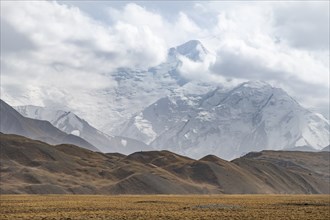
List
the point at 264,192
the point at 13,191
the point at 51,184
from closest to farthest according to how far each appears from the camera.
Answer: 1. the point at 13,191
2. the point at 51,184
3. the point at 264,192

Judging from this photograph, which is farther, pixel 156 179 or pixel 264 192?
pixel 264 192

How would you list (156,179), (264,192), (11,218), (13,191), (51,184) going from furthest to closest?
(264,192)
(156,179)
(51,184)
(13,191)
(11,218)

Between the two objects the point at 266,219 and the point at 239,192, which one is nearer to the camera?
the point at 266,219

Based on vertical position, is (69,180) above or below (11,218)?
above

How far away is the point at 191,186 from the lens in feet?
621

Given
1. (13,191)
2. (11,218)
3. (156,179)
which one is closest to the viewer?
(11,218)

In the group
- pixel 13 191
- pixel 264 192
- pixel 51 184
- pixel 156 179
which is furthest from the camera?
pixel 264 192

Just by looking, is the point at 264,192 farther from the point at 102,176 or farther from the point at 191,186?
the point at 102,176

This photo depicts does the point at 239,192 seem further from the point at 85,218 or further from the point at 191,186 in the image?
the point at 85,218

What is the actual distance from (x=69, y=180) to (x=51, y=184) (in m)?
16.8

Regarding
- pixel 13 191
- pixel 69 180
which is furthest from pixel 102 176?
pixel 13 191

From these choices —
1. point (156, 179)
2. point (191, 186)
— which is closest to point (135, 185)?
point (156, 179)

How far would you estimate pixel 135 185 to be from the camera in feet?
573

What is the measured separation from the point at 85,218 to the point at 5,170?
14216 cm
